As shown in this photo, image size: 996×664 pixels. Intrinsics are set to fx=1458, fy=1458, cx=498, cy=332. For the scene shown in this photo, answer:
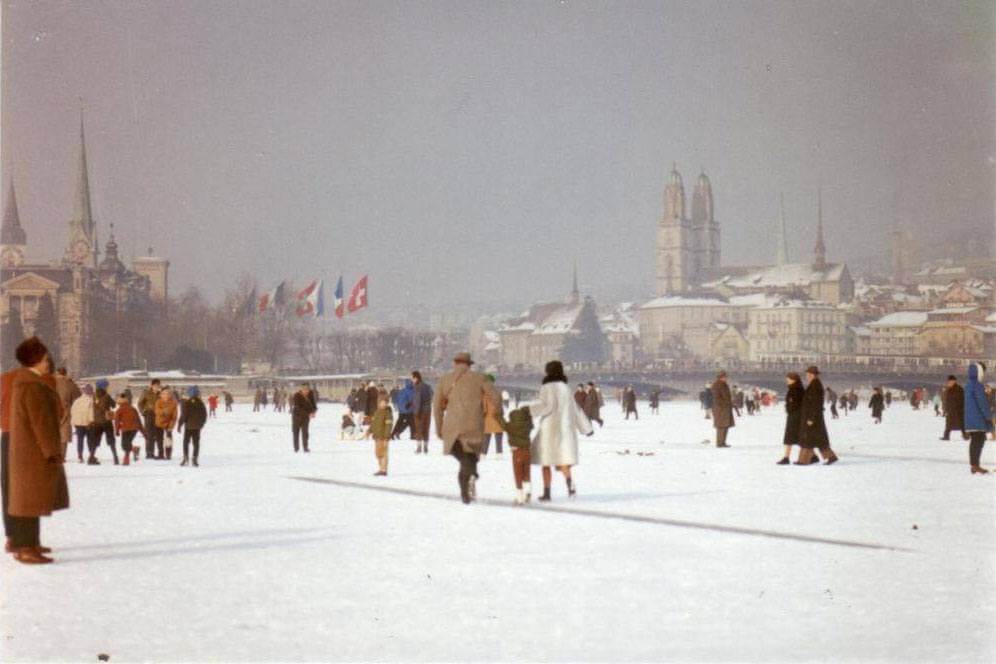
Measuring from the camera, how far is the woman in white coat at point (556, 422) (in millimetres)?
13055

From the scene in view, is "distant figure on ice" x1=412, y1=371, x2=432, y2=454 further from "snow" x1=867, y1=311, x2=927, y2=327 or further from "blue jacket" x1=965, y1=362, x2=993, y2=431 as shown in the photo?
"snow" x1=867, y1=311, x2=927, y2=327

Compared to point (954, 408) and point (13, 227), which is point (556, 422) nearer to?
point (954, 408)

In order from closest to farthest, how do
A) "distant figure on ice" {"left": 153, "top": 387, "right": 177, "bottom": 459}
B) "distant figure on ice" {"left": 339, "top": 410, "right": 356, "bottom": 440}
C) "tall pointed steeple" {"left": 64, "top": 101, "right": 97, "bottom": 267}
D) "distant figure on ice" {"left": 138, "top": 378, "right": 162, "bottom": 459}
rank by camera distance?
"distant figure on ice" {"left": 153, "top": 387, "right": 177, "bottom": 459} → "distant figure on ice" {"left": 138, "top": 378, "right": 162, "bottom": 459} → "distant figure on ice" {"left": 339, "top": 410, "right": 356, "bottom": 440} → "tall pointed steeple" {"left": 64, "top": 101, "right": 97, "bottom": 267}

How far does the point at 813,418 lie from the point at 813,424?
0.60ft

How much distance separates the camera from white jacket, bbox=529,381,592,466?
13.1m

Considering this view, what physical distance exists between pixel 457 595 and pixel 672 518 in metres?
4.56

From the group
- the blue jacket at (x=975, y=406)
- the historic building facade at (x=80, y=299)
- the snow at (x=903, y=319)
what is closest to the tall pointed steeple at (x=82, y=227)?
the historic building facade at (x=80, y=299)

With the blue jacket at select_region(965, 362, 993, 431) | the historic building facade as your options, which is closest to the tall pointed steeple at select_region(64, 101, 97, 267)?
the historic building facade

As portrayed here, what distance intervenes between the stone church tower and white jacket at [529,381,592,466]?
535 feet

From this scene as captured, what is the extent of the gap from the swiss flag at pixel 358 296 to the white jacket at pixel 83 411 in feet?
143

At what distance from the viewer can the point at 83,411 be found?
21594 millimetres

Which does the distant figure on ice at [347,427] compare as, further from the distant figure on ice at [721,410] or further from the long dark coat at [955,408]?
the long dark coat at [955,408]

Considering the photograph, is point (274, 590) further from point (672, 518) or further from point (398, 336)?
point (398, 336)

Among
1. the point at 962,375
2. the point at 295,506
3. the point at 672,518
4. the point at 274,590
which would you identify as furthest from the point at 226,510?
the point at 962,375
